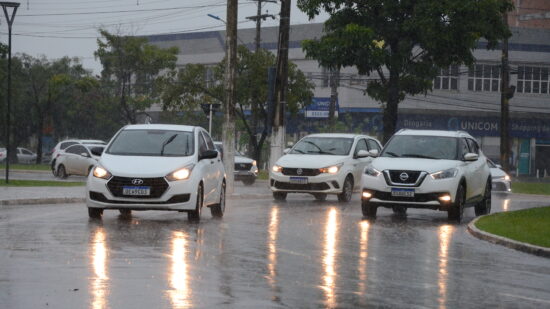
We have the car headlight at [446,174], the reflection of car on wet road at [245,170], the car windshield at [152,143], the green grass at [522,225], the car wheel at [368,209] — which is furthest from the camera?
the reflection of car on wet road at [245,170]

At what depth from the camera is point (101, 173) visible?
60.7ft

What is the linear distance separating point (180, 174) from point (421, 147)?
20.4 feet

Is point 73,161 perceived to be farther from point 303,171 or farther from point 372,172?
point 372,172

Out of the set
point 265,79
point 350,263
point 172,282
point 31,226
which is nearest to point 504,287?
point 350,263

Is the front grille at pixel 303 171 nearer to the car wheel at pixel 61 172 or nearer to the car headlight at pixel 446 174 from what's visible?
the car headlight at pixel 446 174

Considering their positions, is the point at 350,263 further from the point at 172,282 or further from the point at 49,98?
→ the point at 49,98

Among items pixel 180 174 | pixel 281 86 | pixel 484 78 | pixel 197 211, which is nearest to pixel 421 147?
pixel 197 211

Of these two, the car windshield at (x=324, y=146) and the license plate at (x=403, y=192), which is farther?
the car windshield at (x=324, y=146)

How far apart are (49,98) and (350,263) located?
69.7 meters

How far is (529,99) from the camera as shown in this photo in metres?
83.7

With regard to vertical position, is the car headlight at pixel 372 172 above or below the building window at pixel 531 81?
below

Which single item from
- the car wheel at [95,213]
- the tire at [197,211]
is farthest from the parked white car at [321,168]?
the car wheel at [95,213]

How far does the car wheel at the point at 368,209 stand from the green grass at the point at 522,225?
2.14m

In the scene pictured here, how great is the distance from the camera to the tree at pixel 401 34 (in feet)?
131
